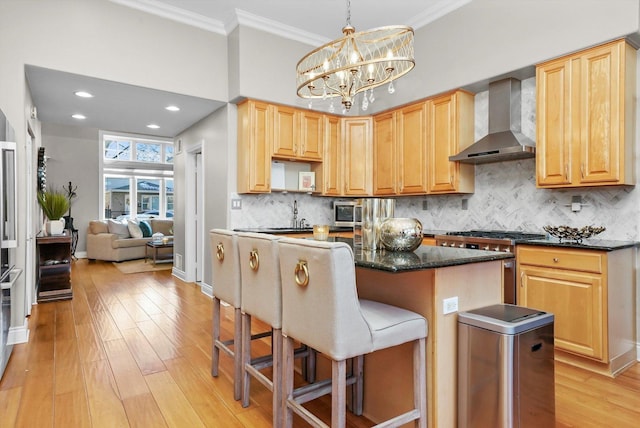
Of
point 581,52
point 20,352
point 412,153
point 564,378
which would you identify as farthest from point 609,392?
point 20,352

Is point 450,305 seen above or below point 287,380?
above

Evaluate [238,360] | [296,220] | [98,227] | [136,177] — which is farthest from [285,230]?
[136,177]

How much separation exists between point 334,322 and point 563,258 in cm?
220

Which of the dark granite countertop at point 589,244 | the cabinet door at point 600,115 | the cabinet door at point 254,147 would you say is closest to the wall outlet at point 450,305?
the dark granite countertop at point 589,244

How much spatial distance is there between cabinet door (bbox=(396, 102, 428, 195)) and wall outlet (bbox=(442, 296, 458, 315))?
278 centimetres

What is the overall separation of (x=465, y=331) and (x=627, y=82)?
252 cm

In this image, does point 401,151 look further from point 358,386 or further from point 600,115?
point 358,386

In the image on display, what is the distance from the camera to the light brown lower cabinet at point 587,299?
2617 mm

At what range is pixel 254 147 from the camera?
4.45 m

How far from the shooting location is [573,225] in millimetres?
3371

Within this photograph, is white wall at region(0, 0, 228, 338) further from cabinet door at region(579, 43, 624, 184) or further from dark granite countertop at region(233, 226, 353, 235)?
cabinet door at region(579, 43, 624, 184)

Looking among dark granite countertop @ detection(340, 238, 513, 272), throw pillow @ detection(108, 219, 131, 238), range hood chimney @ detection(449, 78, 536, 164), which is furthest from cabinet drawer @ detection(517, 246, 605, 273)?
throw pillow @ detection(108, 219, 131, 238)

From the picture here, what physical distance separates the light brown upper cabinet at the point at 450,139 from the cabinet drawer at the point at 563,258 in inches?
49.5

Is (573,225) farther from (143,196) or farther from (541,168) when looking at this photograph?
(143,196)
